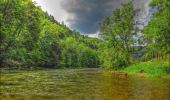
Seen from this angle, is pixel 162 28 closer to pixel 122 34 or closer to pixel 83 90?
pixel 83 90

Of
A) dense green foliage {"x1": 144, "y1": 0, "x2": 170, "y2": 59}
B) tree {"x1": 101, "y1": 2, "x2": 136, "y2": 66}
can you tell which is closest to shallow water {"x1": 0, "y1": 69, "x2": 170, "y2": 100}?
dense green foliage {"x1": 144, "y1": 0, "x2": 170, "y2": 59}

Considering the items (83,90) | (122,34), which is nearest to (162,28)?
(83,90)

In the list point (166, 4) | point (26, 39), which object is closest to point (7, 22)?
point (26, 39)

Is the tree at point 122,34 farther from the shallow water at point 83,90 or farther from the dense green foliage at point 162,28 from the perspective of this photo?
the shallow water at point 83,90

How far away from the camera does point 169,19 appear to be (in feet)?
139

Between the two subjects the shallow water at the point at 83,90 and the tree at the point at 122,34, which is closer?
the shallow water at the point at 83,90

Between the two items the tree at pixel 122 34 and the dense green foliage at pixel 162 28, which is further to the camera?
the tree at pixel 122 34

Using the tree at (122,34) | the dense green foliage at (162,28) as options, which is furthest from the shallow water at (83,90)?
the tree at (122,34)

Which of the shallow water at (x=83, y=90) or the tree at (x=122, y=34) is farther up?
the tree at (x=122, y=34)

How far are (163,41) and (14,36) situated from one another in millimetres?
40819

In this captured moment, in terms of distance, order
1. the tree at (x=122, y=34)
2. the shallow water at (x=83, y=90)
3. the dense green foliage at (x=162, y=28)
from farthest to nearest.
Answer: the tree at (x=122, y=34), the dense green foliage at (x=162, y=28), the shallow water at (x=83, y=90)

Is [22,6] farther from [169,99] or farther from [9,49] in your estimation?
[169,99]

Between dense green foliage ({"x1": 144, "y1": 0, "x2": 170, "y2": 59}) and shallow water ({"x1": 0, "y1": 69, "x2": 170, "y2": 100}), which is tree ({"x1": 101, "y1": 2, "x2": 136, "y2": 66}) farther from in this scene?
shallow water ({"x1": 0, "y1": 69, "x2": 170, "y2": 100})

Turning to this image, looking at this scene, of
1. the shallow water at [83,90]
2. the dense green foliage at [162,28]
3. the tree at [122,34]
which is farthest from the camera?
the tree at [122,34]
